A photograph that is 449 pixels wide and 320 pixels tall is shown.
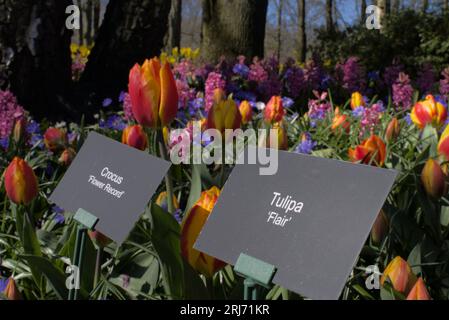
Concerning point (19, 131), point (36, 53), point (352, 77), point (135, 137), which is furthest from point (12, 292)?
point (352, 77)

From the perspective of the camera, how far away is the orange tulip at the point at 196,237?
1.19 meters

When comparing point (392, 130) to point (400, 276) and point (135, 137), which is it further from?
point (400, 276)

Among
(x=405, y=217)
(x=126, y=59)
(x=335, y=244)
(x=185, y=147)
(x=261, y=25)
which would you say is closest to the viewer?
(x=335, y=244)

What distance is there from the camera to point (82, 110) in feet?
14.9

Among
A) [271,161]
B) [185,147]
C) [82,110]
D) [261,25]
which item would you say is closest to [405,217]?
[271,161]

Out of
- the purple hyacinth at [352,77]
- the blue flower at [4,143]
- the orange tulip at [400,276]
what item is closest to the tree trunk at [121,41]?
the purple hyacinth at [352,77]

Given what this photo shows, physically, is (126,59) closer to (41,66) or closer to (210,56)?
(41,66)

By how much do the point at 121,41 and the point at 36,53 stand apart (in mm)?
806

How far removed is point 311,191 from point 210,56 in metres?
6.38

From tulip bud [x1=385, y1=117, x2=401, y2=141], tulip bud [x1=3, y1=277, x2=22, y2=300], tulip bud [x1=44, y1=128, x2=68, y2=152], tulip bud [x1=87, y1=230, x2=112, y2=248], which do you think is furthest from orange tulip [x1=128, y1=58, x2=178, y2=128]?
tulip bud [x1=44, y1=128, x2=68, y2=152]

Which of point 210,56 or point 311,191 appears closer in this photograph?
point 311,191

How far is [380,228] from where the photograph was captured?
1475 millimetres

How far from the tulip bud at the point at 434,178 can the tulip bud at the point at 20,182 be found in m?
0.89

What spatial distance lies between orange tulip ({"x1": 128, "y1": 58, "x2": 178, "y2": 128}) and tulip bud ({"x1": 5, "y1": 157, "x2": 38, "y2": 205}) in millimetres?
308
